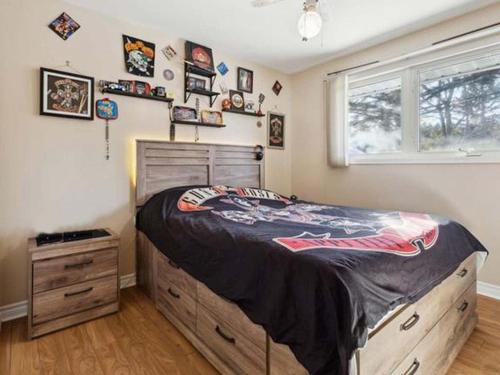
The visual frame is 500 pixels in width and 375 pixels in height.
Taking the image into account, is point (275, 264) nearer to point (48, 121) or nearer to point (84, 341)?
point (84, 341)

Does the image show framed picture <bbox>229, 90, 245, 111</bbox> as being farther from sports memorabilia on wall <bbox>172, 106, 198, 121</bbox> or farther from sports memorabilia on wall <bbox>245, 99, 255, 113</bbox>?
sports memorabilia on wall <bbox>172, 106, 198, 121</bbox>

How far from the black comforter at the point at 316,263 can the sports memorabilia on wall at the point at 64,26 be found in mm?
1594

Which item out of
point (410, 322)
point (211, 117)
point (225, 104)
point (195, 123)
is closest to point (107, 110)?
point (195, 123)

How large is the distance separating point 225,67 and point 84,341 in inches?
110

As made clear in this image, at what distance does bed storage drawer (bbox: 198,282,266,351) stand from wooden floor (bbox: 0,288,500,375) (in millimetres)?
332

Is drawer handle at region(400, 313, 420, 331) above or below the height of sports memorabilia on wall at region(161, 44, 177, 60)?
below

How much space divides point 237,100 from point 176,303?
2.28 meters

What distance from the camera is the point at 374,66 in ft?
9.50

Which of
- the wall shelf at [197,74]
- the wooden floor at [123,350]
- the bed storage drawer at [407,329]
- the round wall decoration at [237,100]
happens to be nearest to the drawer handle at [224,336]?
the wooden floor at [123,350]

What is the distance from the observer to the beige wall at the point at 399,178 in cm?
229

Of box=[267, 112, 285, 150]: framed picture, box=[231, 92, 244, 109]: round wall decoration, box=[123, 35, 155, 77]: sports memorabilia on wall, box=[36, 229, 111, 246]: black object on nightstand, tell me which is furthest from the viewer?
box=[267, 112, 285, 150]: framed picture

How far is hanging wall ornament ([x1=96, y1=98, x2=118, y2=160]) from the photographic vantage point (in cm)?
230

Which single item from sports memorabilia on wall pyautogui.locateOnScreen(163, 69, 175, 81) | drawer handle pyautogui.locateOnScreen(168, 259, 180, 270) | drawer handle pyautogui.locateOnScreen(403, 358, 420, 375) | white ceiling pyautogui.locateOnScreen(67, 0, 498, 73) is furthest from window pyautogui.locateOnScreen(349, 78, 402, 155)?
drawer handle pyautogui.locateOnScreen(168, 259, 180, 270)

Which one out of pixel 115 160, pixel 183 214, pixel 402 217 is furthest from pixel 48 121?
pixel 402 217
